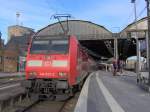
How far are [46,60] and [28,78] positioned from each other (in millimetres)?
1247

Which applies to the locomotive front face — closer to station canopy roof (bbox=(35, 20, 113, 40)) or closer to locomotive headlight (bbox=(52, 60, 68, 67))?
locomotive headlight (bbox=(52, 60, 68, 67))

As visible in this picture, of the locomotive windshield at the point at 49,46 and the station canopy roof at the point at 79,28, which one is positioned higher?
the station canopy roof at the point at 79,28

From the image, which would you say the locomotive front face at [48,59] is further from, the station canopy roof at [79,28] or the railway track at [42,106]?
the station canopy roof at [79,28]

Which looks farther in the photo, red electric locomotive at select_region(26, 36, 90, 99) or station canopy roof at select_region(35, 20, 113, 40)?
station canopy roof at select_region(35, 20, 113, 40)

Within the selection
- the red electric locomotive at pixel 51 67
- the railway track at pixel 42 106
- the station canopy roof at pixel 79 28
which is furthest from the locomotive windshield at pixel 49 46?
the station canopy roof at pixel 79 28

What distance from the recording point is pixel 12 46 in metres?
75.3

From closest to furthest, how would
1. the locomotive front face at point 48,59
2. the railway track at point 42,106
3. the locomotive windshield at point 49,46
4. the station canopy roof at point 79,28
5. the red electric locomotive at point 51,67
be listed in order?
the railway track at point 42,106 < the red electric locomotive at point 51,67 < the locomotive front face at point 48,59 < the locomotive windshield at point 49,46 < the station canopy roof at point 79,28

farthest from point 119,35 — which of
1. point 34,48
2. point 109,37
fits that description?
point 34,48

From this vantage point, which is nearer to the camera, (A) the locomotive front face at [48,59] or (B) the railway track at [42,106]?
(B) the railway track at [42,106]

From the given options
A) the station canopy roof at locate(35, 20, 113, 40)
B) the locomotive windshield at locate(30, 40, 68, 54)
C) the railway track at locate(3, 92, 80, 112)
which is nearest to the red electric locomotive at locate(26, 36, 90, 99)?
the locomotive windshield at locate(30, 40, 68, 54)

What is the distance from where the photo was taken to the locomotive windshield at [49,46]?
59.9 ft

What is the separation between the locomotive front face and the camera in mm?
17547

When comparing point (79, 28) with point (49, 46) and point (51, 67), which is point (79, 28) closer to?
point (49, 46)

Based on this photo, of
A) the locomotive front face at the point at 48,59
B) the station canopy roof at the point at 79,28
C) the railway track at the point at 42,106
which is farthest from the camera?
the station canopy roof at the point at 79,28
